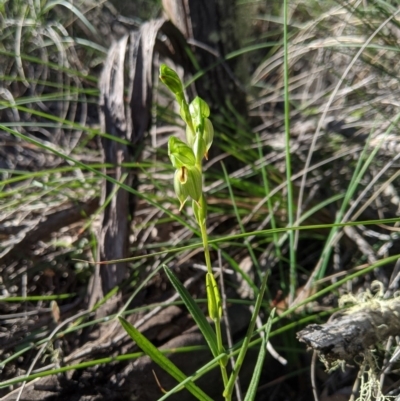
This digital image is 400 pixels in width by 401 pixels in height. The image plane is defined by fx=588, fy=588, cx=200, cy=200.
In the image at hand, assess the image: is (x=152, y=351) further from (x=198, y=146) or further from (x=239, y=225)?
(x=239, y=225)

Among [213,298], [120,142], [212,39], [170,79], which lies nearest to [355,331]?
[213,298]

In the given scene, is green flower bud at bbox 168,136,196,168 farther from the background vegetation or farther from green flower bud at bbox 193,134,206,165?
the background vegetation

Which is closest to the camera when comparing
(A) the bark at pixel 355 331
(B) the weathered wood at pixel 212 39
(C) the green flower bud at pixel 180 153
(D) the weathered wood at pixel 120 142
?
(C) the green flower bud at pixel 180 153

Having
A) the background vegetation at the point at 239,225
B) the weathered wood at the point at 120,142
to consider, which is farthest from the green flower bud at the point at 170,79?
the weathered wood at the point at 120,142

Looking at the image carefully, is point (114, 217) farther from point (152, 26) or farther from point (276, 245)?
point (152, 26)

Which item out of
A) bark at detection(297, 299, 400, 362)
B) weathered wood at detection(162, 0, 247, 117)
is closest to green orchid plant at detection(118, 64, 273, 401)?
bark at detection(297, 299, 400, 362)

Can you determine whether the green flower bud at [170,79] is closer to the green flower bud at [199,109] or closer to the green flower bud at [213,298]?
the green flower bud at [199,109]

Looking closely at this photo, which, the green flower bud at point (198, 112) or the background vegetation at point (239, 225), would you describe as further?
the background vegetation at point (239, 225)

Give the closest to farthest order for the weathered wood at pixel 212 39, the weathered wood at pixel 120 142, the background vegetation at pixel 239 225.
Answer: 1. the background vegetation at pixel 239 225
2. the weathered wood at pixel 120 142
3. the weathered wood at pixel 212 39
